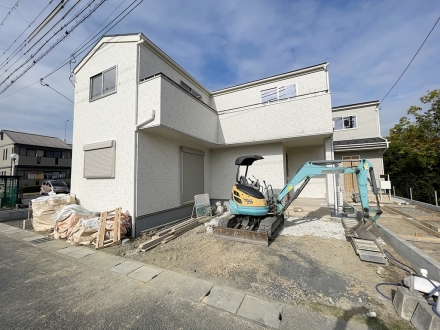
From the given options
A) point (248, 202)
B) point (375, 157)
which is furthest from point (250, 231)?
point (375, 157)

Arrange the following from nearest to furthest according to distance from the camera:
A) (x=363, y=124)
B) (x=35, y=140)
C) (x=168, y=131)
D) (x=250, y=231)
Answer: (x=250, y=231), (x=168, y=131), (x=363, y=124), (x=35, y=140)

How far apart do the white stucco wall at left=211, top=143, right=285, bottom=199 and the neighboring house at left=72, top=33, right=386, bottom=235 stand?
0.05 m

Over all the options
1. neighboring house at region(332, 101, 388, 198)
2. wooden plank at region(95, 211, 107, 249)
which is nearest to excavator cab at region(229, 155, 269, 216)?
wooden plank at region(95, 211, 107, 249)

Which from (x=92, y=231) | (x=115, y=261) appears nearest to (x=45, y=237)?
(x=92, y=231)

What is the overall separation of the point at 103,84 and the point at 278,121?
7358 mm

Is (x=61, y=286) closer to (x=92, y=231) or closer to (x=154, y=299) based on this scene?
(x=154, y=299)

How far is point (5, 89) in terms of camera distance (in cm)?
852

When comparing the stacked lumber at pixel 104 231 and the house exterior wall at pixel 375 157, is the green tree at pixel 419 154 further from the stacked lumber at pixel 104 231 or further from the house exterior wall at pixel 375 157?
the stacked lumber at pixel 104 231

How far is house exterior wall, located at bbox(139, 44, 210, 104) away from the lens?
6.50 meters

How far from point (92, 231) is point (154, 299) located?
11.8ft

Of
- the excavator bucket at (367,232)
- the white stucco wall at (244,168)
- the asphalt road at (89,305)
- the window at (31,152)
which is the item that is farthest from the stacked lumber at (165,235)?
the window at (31,152)

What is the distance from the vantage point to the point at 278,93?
9.32 m

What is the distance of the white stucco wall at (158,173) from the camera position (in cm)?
612

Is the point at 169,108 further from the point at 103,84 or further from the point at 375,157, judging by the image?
the point at 375,157
